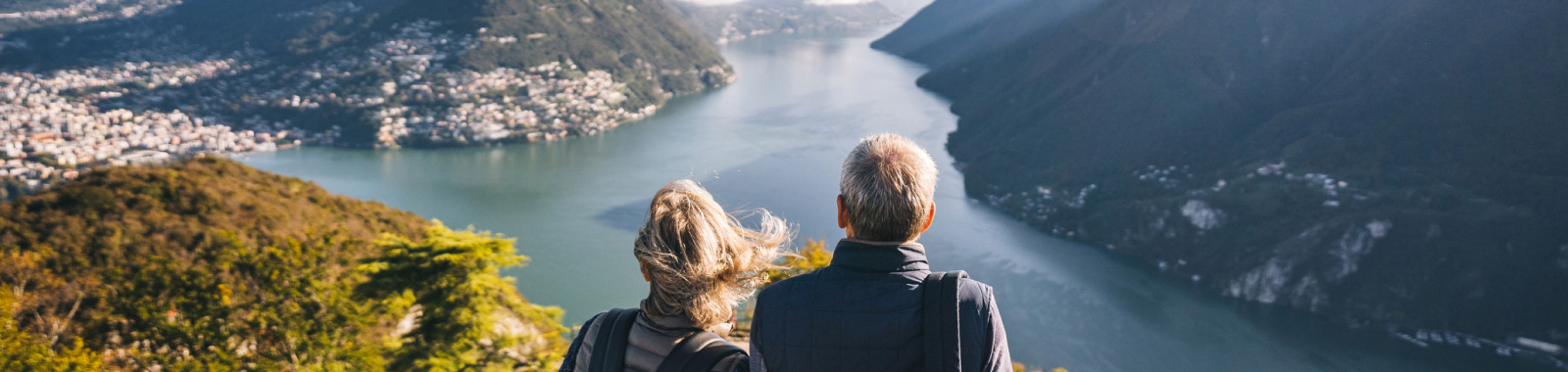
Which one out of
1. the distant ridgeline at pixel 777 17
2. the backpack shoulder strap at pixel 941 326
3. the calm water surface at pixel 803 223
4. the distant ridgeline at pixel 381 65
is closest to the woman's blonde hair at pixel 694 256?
the backpack shoulder strap at pixel 941 326

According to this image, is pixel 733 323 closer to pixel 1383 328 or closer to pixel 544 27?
pixel 1383 328

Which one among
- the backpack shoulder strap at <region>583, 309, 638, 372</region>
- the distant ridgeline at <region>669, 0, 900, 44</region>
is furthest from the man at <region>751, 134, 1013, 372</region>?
the distant ridgeline at <region>669, 0, 900, 44</region>

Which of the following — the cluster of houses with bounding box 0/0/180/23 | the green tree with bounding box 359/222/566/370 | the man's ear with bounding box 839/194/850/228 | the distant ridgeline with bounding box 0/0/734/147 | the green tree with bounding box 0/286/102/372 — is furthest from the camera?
the cluster of houses with bounding box 0/0/180/23

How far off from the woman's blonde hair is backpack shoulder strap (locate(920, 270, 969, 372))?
0.33 m

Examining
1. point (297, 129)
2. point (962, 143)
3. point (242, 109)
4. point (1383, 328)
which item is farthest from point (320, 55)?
point (1383, 328)

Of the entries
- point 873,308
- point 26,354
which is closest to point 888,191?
point 873,308

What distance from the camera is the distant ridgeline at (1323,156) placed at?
19781 millimetres

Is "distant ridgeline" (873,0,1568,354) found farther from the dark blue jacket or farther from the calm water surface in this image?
the dark blue jacket

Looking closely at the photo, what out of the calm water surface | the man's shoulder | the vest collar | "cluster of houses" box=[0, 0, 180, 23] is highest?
"cluster of houses" box=[0, 0, 180, 23]

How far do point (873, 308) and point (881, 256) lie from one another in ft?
0.30

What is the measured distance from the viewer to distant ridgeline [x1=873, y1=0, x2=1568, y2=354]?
1978cm

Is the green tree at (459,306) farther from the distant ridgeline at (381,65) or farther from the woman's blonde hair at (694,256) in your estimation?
the distant ridgeline at (381,65)

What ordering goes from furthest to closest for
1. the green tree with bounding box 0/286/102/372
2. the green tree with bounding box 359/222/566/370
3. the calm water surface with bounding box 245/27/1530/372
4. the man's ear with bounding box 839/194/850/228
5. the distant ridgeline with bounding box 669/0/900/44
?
1. the distant ridgeline with bounding box 669/0/900/44
2. the calm water surface with bounding box 245/27/1530/372
3. the green tree with bounding box 359/222/566/370
4. the green tree with bounding box 0/286/102/372
5. the man's ear with bounding box 839/194/850/228

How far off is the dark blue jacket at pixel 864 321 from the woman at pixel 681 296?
77 mm
